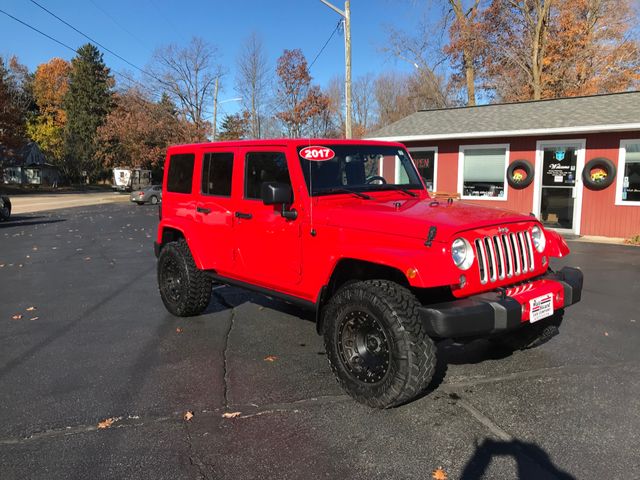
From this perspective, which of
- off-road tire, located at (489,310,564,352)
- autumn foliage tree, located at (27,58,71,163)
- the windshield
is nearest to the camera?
off-road tire, located at (489,310,564,352)

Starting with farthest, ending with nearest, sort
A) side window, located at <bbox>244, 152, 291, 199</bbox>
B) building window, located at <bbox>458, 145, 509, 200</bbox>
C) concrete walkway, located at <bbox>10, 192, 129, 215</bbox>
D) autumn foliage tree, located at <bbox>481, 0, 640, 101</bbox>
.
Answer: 1. concrete walkway, located at <bbox>10, 192, 129, 215</bbox>
2. autumn foliage tree, located at <bbox>481, 0, 640, 101</bbox>
3. building window, located at <bbox>458, 145, 509, 200</bbox>
4. side window, located at <bbox>244, 152, 291, 199</bbox>

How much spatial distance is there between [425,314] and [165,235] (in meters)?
3.81

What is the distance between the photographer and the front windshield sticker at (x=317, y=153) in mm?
4086

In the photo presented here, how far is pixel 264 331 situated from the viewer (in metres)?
5.16

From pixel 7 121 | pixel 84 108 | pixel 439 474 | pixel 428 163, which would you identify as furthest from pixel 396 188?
pixel 84 108

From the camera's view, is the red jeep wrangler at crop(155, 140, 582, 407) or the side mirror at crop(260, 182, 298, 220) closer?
the red jeep wrangler at crop(155, 140, 582, 407)

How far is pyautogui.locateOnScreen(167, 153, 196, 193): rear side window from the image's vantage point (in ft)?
17.5

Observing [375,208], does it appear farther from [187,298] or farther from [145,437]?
[187,298]

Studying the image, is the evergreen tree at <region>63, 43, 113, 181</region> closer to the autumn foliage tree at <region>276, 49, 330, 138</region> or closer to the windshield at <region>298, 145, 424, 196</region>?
the autumn foliage tree at <region>276, 49, 330, 138</region>

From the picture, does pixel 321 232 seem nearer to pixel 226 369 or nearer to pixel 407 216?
pixel 407 216

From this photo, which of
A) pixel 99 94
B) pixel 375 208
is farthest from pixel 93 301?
pixel 99 94

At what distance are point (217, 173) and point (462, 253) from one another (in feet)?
8.87

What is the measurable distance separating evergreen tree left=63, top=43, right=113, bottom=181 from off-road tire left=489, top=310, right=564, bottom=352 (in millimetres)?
→ 60593

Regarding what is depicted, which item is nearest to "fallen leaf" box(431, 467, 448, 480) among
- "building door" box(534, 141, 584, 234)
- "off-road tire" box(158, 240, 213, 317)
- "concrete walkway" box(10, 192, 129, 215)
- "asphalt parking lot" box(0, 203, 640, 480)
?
"asphalt parking lot" box(0, 203, 640, 480)
